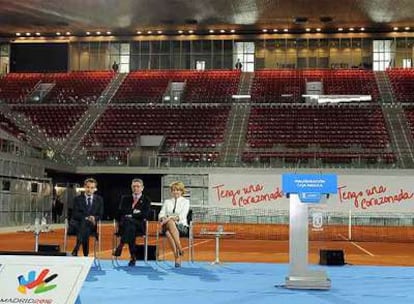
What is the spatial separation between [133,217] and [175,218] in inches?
28.7

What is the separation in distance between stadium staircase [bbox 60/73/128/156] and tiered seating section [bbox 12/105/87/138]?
38 centimetres

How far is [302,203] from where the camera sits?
827 centimetres

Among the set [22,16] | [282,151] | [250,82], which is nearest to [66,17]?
[22,16]

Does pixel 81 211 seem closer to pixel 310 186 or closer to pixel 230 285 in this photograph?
pixel 230 285

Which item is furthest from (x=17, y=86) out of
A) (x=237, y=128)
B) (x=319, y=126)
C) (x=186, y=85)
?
(x=319, y=126)

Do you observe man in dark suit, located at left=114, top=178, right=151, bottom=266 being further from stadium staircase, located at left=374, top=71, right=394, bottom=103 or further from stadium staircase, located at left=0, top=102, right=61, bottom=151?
stadium staircase, located at left=374, top=71, right=394, bottom=103

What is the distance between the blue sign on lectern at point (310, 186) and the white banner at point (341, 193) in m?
15.1

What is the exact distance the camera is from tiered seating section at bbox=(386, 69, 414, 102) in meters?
35.1

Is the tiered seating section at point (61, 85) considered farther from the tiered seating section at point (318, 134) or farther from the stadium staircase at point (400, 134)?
the stadium staircase at point (400, 134)

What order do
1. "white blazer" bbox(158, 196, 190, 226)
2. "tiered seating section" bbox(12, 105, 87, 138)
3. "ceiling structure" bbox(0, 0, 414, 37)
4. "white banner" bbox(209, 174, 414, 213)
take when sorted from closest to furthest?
"white blazer" bbox(158, 196, 190, 226) → "white banner" bbox(209, 174, 414, 213) → "ceiling structure" bbox(0, 0, 414, 37) → "tiered seating section" bbox(12, 105, 87, 138)

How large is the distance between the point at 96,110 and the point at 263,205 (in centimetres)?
1547

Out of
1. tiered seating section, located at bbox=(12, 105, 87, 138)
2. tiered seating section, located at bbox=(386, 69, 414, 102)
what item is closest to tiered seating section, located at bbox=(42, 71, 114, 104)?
tiered seating section, located at bbox=(12, 105, 87, 138)

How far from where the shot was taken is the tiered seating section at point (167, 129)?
30391mm

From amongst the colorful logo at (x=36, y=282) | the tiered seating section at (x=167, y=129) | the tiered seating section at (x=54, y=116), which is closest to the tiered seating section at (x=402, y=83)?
the tiered seating section at (x=167, y=129)
